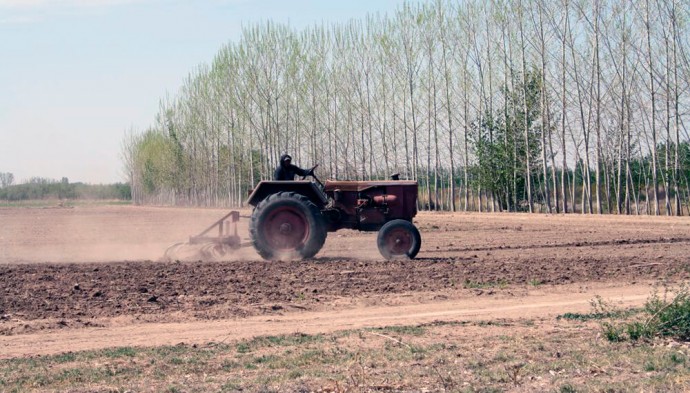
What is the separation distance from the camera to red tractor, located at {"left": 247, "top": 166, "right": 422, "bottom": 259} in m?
16.8

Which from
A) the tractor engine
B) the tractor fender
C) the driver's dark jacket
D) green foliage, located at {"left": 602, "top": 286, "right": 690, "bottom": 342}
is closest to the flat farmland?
green foliage, located at {"left": 602, "top": 286, "right": 690, "bottom": 342}

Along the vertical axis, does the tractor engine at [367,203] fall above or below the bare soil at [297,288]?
above

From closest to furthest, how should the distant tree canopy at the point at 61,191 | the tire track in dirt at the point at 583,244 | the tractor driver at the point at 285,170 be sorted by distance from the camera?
the tractor driver at the point at 285,170, the tire track in dirt at the point at 583,244, the distant tree canopy at the point at 61,191

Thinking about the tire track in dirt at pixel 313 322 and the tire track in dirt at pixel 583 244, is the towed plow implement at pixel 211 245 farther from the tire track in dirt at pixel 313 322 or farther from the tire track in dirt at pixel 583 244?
the tire track in dirt at pixel 313 322

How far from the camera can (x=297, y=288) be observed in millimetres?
13461

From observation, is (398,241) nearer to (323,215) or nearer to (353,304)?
(323,215)

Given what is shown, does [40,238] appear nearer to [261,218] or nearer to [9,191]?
[261,218]

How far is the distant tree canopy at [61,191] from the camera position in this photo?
127 metres

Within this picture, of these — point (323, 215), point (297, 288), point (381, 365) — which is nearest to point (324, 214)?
point (323, 215)

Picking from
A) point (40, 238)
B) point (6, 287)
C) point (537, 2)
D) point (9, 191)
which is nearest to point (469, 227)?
point (537, 2)

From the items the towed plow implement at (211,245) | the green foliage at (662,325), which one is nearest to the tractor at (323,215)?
the towed plow implement at (211,245)

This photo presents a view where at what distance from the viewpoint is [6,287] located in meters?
13.9

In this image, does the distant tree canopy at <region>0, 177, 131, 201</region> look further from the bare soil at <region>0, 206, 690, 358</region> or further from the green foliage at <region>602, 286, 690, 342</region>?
the green foliage at <region>602, 286, 690, 342</region>

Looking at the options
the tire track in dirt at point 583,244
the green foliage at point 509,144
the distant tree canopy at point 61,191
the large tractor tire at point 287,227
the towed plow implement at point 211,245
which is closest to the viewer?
the large tractor tire at point 287,227
